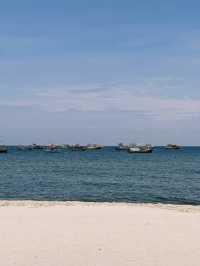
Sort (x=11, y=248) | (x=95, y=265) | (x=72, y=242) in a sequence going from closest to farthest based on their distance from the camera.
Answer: (x=95, y=265) < (x=11, y=248) < (x=72, y=242)

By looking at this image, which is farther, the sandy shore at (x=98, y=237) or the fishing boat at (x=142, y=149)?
the fishing boat at (x=142, y=149)

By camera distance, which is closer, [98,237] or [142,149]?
[98,237]

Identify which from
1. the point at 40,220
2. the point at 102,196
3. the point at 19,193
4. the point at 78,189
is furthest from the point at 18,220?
the point at 78,189

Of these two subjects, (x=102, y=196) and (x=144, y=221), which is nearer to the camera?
(x=144, y=221)

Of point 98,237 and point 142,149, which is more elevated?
point 142,149

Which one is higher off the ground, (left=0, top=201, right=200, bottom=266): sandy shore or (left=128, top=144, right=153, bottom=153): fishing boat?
(left=128, top=144, right=153, bottom=153): fishing boat

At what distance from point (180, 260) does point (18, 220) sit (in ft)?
20.9

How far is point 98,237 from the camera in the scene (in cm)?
1284

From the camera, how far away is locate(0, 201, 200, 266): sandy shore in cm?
1065

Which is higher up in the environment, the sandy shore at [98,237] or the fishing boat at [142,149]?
the fishing boat at [142,149]

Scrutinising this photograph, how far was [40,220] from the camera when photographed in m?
15.4

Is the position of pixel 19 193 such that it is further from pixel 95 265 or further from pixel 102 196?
pixel 95 265

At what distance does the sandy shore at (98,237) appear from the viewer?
10648mm

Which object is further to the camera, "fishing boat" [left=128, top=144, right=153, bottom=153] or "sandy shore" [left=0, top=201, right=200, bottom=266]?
"fishing boat" [left=128, top=144, right=153, bottom=153]
